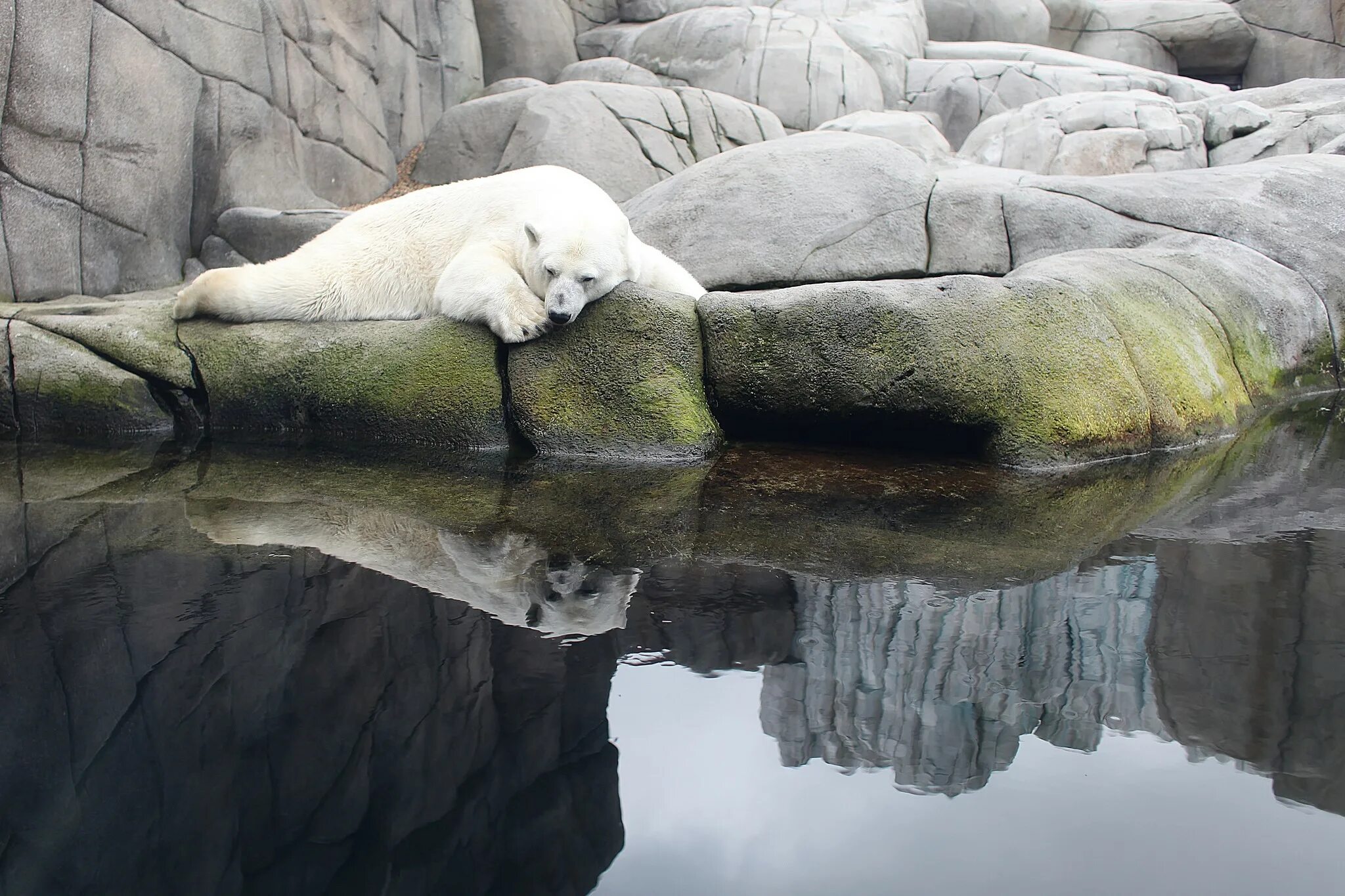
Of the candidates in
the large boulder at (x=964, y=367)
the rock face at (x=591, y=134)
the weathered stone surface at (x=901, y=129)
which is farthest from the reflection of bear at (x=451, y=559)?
the weathered stone surface at (x=901, y=129)

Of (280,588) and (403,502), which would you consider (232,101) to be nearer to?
(403,502)

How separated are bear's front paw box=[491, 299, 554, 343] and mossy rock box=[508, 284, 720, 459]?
2.1 inches

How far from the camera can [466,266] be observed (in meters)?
4.80

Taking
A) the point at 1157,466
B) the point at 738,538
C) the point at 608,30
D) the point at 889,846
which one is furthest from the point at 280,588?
the point at 608,30

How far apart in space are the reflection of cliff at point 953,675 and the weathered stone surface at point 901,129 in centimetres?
854

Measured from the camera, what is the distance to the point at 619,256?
475 centimetres

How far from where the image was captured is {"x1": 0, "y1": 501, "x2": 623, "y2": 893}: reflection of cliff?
56.0 inches

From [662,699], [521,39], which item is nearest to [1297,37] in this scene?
[521,39]

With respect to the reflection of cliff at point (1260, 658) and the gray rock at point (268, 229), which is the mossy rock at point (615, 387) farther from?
the gray rock at point (268, 229)

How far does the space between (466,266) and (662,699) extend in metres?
3.24

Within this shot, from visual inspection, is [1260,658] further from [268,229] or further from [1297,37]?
[1297,37]

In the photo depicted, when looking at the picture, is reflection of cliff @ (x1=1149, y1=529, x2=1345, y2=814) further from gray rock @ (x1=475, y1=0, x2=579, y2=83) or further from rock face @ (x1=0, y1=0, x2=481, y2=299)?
gray rock @ (x1=475, y1=0, x2=579, y2=83)

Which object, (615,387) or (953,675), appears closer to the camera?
(953,675)

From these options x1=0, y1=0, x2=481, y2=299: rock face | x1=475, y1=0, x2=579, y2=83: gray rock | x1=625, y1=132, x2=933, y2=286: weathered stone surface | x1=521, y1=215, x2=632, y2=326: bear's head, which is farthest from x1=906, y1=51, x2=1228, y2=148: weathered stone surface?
x1=521, y1=215, x2=632, y2=326: bear's head
